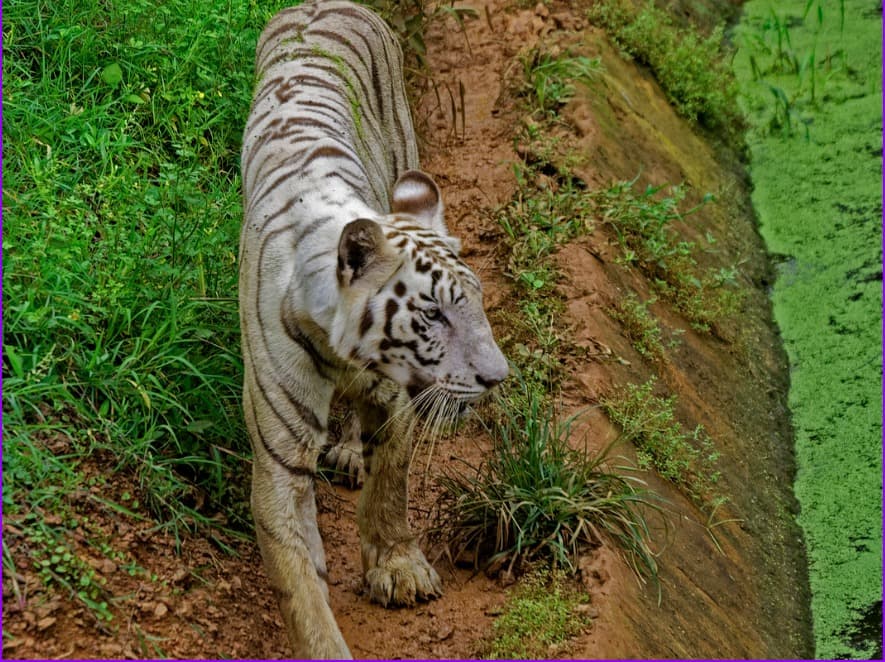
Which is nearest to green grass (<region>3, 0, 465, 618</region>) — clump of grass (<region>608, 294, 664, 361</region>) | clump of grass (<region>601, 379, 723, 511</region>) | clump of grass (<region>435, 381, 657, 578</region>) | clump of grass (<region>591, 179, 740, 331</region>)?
clump of grass (<region>435, 381, 657, 578</region>)

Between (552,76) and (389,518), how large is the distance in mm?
3521

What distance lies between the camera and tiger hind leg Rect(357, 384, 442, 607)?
4.08 meters

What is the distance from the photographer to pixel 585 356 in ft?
17.0

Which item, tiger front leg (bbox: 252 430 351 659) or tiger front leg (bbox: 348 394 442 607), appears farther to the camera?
tiger front leg (bbox: 348 394 442 607)

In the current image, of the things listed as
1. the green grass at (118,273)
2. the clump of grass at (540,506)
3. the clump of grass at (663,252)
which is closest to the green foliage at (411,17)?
the green grass at (118,273)

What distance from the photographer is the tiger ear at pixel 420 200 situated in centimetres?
399

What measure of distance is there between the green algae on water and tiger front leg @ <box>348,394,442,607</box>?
182 centimetres

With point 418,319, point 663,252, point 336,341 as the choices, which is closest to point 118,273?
point 336,341

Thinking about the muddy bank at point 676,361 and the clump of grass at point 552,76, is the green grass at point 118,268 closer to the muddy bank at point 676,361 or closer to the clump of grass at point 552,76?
the muddy bank at point 676,361

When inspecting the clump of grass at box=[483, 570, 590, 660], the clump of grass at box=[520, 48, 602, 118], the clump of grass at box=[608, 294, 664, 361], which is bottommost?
the clump of grass at box=[483, 570, 590, 660]

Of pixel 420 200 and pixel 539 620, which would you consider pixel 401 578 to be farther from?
pixel 420 200

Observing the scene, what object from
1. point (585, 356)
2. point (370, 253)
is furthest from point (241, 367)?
point (585, 356)

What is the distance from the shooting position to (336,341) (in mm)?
3621

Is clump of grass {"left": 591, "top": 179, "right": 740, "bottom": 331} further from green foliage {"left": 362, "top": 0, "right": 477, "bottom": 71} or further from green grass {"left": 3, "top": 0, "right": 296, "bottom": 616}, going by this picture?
green grass {"left": 3, "top": 0, "right": 296, "bottom": 616}
